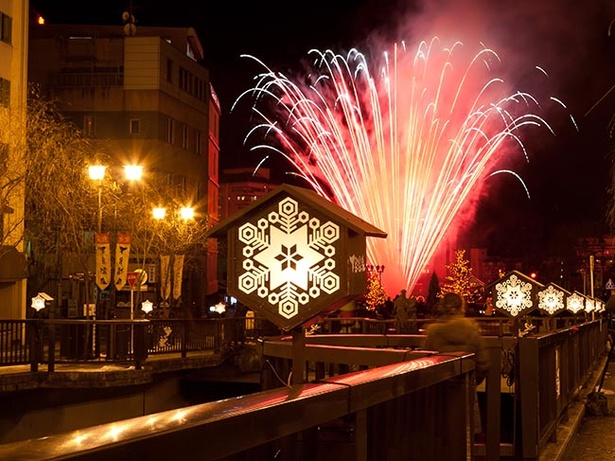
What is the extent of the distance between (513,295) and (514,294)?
0.11ft

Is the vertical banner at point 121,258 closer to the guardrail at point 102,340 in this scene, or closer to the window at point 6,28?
the guardrail at point 102,340

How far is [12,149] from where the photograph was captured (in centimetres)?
2856

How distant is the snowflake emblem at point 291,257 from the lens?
18.0 ft

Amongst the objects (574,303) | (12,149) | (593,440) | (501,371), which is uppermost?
(12,149)

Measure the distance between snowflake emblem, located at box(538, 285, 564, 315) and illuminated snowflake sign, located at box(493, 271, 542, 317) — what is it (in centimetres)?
881

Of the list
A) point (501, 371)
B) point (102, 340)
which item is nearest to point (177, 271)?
point (102, 340)

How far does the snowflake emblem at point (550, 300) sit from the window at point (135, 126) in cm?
3124

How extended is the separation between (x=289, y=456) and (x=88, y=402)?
678 inches

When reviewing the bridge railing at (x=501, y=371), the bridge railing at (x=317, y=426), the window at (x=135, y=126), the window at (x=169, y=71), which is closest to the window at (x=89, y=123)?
the window at (x=135, y=126)

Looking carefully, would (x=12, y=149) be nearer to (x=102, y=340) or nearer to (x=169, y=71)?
(x=102, y=340)

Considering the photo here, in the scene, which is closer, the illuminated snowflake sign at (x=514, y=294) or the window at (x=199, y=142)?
the illuminated snowflake sign at (x=514, y=294)

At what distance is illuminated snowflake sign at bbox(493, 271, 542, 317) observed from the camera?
57.4ft

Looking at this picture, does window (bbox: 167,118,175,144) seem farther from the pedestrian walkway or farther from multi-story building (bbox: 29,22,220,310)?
the pedestrian walkway

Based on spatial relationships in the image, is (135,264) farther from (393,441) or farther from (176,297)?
(393,441)
